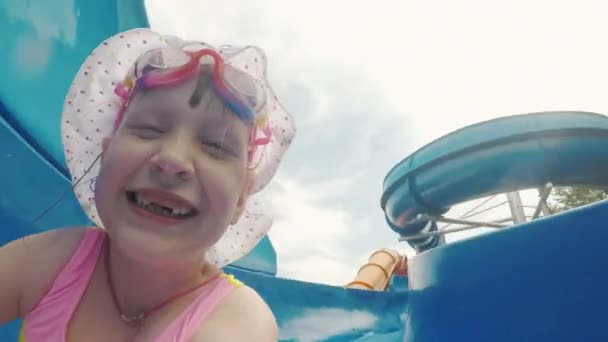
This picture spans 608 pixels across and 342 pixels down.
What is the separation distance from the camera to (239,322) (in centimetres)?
81

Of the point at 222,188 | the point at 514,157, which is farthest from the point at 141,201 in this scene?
the point at 514,157

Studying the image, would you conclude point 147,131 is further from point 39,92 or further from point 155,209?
point 39,92

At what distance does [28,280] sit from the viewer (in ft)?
2.84

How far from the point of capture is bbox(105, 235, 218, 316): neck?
88 centimetres

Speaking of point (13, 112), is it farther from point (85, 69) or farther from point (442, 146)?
point (442, 146)

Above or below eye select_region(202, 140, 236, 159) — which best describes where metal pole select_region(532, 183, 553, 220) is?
above

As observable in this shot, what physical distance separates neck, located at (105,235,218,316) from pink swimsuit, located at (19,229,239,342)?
38 mm

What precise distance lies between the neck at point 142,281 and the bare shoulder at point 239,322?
0.32ft

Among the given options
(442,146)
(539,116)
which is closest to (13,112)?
(442,146)

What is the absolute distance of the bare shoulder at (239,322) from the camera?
78 centimetres

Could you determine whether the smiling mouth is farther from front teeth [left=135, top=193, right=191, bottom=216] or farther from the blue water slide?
the blue water slide

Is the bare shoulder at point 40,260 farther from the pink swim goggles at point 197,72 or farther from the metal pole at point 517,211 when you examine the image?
the metal pole at point 517,211

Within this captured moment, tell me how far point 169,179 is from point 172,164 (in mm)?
26

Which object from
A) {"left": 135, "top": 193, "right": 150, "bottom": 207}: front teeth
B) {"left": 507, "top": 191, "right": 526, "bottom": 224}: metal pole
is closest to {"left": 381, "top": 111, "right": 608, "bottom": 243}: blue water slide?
{"left": 507, "top": 191, "right": 526, "bottom": 224}: metal pole
